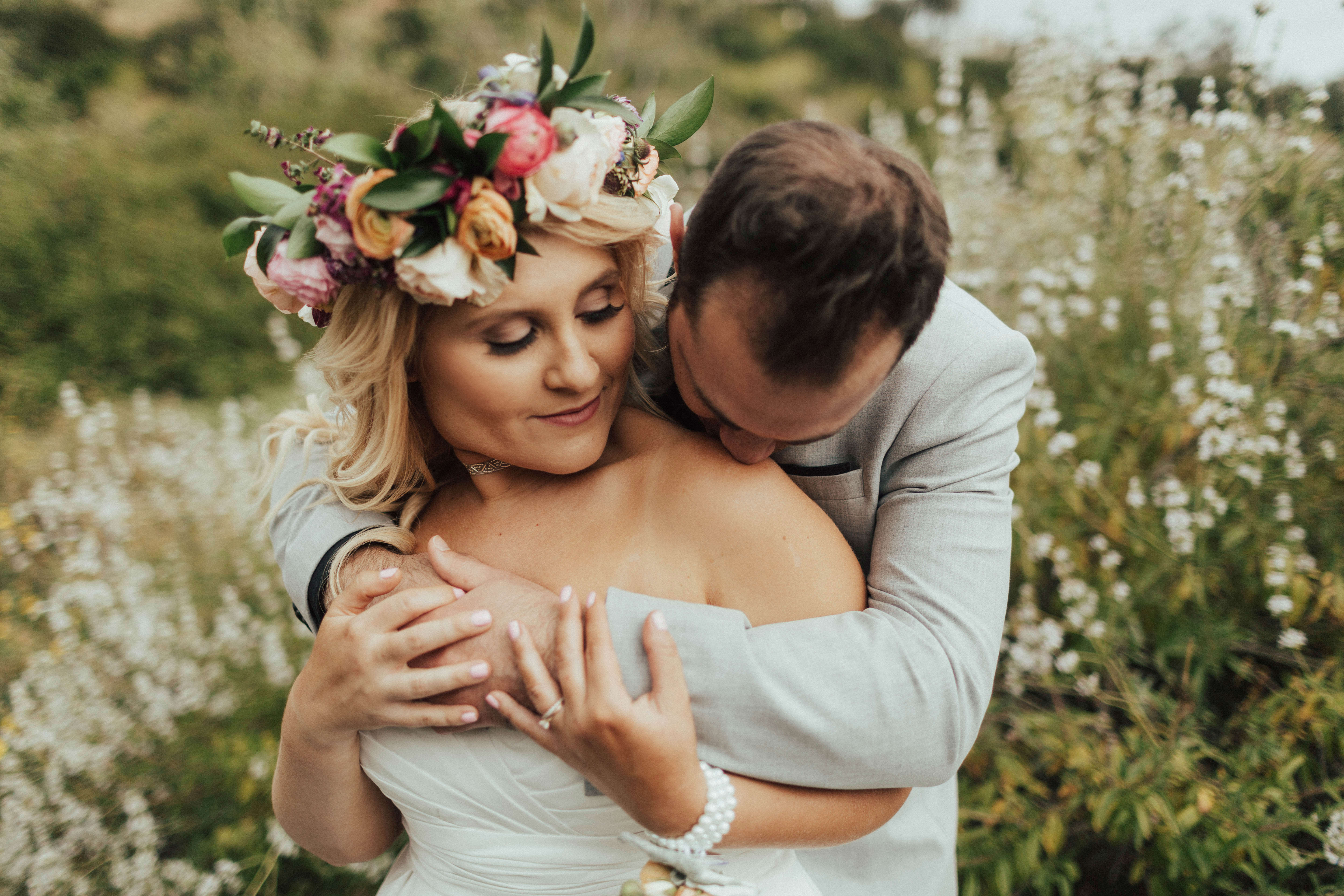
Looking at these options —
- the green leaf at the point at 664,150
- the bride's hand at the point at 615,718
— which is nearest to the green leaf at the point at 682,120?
the green leaf at the point at 664,150

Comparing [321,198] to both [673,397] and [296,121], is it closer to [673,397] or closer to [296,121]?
[673,397]

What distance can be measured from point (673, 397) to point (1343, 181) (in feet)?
7.89

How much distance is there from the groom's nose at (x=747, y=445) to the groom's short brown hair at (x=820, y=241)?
255mm

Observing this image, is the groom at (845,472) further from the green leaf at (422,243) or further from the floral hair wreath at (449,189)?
the green leaf at (422,243)

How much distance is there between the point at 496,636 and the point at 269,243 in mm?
890

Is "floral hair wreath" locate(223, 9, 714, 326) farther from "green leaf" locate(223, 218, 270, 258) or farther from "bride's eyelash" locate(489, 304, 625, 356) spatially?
"bride's eyelash" locate(489, 304, 625, 356)

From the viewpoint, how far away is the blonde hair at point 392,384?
159cm

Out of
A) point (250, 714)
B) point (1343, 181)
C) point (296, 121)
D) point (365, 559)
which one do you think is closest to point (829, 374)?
point (365, 559)

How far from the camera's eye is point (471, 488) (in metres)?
2.01

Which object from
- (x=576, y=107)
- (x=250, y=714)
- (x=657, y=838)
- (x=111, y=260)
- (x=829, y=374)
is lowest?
(x=111, y=260)

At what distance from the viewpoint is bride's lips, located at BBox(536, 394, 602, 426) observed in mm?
1649

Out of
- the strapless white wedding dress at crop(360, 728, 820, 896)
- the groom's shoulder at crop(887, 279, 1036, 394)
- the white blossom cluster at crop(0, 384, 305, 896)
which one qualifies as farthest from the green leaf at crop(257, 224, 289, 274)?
the white blossom cluster at crop(0, 384, 305, 896)

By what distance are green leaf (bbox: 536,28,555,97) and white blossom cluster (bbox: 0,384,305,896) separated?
259 cm

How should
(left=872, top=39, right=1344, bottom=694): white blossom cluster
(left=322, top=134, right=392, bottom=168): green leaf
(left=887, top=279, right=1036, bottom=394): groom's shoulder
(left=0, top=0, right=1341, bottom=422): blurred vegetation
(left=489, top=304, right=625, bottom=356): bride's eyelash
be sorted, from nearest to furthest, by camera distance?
(left=322, top=134, right=392, bottom=168): green leaf → (left=489, top=304, right=625, bottom=356): bride's eyelash → (left=887, top=279, right=1036, bottom=394): groom's shoulder → (left=872, top=39, right=1344, bottom=694): white blossom cluster → (left=0, top=0, right=1341, bottom=422): blurred vegetation
